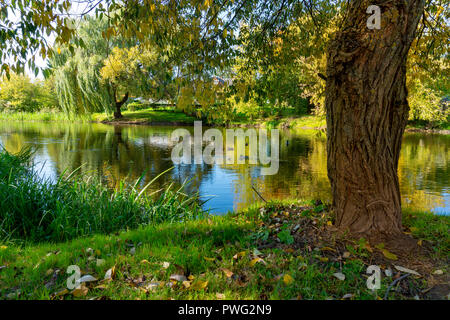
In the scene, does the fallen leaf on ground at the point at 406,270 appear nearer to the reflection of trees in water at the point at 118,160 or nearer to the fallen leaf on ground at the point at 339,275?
the fallen leaf on ground at the point at 339,275

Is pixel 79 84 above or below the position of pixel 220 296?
above

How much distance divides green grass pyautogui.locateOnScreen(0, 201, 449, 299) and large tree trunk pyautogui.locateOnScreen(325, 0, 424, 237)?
0.52m

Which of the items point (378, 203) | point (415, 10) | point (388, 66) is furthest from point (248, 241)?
point (415, 10)

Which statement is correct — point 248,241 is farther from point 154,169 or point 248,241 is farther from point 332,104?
point 154,169

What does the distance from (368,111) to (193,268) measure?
95.7 inches

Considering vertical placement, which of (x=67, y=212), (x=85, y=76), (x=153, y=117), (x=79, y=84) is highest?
(x=85, y=76)

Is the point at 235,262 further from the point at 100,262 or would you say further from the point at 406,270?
the point at 406,270

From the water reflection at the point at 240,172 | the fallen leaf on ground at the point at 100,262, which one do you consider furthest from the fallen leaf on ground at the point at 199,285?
the water reflection at the point at 240,172

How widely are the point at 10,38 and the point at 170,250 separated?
3.32 m

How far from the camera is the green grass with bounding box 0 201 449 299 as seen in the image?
2527mm

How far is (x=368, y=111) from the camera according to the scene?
315cm

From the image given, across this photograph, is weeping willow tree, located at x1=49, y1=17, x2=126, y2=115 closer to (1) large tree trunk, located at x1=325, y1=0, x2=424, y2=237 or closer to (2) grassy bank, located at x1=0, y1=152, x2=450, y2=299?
(2) grassy bank, located at x1=0, y1=152, x2=450, y2=299

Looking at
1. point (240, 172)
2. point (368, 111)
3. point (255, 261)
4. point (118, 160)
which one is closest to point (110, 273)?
point (255, 261)

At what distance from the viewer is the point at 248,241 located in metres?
3.53
